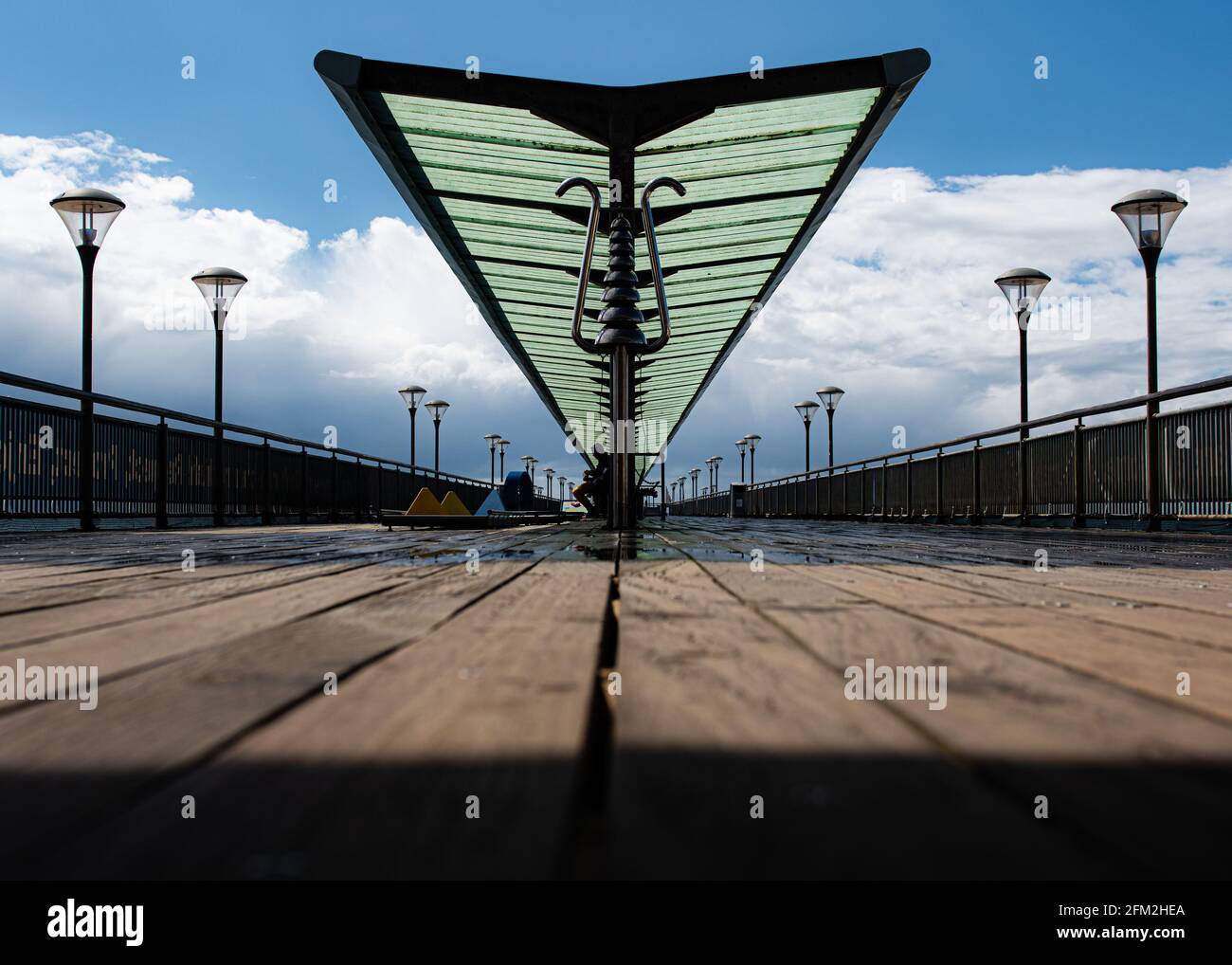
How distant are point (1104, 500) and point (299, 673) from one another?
34.6 feet

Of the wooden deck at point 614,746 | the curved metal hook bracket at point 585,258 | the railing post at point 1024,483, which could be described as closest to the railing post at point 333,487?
the curved metal hook bracket at point 585,258

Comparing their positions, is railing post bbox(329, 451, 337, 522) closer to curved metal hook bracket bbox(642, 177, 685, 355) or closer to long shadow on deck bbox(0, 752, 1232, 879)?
curved metal hook bracket bbox(642, 177, 685, 355)

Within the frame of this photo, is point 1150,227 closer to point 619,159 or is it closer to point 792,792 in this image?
point 619,159

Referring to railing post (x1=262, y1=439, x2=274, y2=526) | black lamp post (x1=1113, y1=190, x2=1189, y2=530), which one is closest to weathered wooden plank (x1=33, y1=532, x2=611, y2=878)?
black lamp post (x1=1113, y1=190, x2=1189, y2=530)

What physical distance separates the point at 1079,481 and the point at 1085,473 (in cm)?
11

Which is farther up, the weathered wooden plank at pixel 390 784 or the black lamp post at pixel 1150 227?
the black lamp post at pixel 1150 227

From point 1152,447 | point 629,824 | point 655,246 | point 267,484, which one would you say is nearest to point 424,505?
point 655,246

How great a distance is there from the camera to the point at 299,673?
1.08m

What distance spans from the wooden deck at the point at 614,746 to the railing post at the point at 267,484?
11031 mm

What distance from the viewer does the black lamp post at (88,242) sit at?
28.0 ft

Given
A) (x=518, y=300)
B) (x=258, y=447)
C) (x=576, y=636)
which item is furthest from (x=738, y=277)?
(x=576, y=636)

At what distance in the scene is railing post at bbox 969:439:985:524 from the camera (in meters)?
12.2

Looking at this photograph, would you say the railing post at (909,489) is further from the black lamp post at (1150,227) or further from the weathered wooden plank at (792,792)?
the weathered wooden plank at (792,792)

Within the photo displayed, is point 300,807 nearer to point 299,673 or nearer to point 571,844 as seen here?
point 571,844
